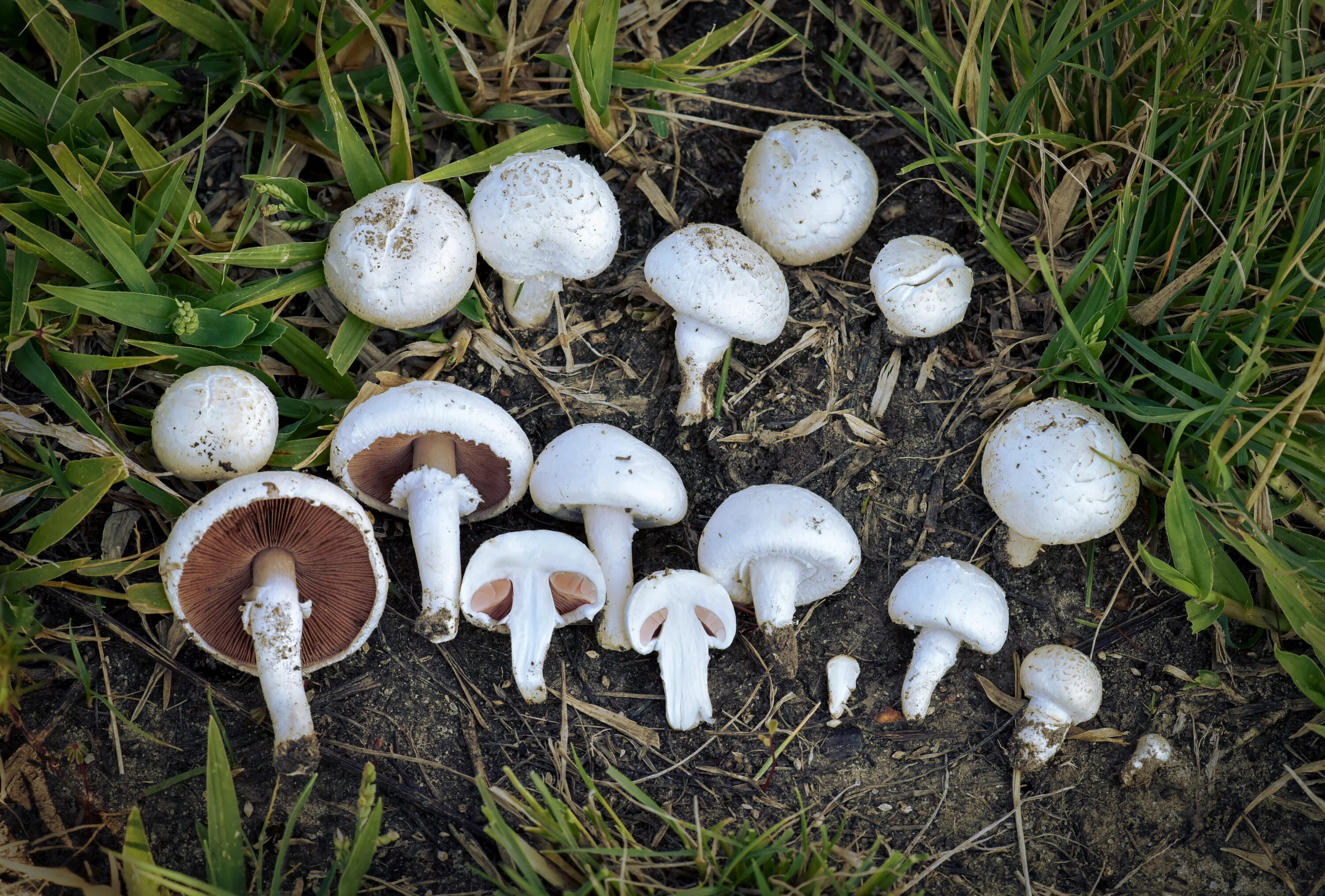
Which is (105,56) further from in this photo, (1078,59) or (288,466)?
(1078,59)

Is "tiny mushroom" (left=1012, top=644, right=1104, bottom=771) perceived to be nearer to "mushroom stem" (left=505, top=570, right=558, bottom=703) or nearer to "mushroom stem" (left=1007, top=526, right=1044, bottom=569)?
"mushroom stem" (left=1007, top=526, right=1044, bottom=569)

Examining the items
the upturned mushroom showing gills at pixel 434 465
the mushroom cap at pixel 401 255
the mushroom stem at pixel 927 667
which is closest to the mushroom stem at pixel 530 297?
the mushroom cap at pixel 401 255

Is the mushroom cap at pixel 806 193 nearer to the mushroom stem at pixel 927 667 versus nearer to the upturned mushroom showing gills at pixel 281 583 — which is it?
the mushroom stem at pixel 927 667

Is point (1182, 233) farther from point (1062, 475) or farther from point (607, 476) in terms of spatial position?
point (607, 476)

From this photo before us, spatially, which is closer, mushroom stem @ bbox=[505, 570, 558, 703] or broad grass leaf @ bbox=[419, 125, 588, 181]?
mushroom stem @ bbox=[505, 570, 558, 703]

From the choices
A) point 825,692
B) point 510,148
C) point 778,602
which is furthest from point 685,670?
point 510,148

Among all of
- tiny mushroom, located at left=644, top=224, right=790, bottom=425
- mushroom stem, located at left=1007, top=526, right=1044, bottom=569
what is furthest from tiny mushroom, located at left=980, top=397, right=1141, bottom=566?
tiny mushroom, located at left=644, top=224, right=790, bottom=425

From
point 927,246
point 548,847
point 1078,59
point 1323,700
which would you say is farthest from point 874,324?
point 548,847
